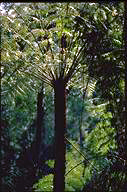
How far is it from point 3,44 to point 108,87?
6.33 feet

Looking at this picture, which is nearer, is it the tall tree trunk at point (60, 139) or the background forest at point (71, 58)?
the background forest at point (71, 58)

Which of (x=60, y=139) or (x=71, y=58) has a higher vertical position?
(x=71, y=58)

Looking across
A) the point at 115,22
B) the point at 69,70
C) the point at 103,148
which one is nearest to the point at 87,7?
the point at 115,22

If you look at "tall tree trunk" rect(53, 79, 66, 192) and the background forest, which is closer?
the background forest

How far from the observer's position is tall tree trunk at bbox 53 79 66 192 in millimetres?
4625

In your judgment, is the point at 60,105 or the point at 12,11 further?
the point at 12,11

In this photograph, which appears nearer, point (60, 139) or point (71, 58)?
point (60, 139)

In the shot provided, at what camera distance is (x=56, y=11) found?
5059 millimetres

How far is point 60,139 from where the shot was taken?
15.5 feet

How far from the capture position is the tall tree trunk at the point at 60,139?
4625mm

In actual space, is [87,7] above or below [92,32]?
above

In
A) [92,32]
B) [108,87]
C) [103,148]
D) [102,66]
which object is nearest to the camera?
[102,66]

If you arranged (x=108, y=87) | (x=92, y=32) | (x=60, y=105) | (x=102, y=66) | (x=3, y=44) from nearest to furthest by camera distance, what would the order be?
1. (x=102, y=66)
2. (x=108, y=87)
3. (x=92, y=32)
4. (x=60, y=105)
5. (x=3, y=44)

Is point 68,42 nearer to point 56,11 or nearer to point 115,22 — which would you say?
point 56,11
